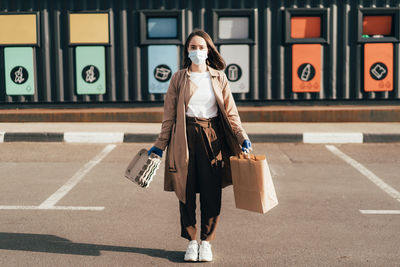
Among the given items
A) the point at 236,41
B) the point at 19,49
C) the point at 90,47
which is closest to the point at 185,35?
the point at 236,41

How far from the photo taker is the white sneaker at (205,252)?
438cm

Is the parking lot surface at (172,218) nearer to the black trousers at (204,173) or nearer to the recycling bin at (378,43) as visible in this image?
the black trousers at (204,173)

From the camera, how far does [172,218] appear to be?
561cm

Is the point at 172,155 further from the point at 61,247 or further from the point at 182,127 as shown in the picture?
the point at 61,247

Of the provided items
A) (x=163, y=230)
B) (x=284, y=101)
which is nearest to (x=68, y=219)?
(x=163, y=230)

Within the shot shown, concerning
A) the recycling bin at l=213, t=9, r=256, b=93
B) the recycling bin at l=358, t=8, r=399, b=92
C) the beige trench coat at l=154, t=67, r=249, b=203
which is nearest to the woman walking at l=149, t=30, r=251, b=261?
the beige trench coat at l=154, t=67, r=249, b=203

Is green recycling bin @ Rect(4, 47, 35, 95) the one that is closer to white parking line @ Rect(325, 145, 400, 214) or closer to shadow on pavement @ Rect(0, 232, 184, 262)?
white parking line @ Rect(325, 145, 400, 214)

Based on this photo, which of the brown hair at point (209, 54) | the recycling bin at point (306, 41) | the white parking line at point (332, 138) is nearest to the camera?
the brown hair at point (209, 54)

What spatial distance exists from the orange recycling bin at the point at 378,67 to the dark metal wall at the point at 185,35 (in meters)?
0.10

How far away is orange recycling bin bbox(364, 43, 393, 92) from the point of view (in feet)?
40.7

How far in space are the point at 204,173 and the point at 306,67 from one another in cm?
847

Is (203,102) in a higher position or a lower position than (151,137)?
higher

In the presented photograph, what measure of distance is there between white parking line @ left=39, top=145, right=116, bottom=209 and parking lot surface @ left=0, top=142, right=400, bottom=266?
0.01 m

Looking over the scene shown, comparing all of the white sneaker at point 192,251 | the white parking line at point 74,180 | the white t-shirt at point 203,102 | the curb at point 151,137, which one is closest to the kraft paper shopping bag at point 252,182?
the white t-shirt at point 203,102
